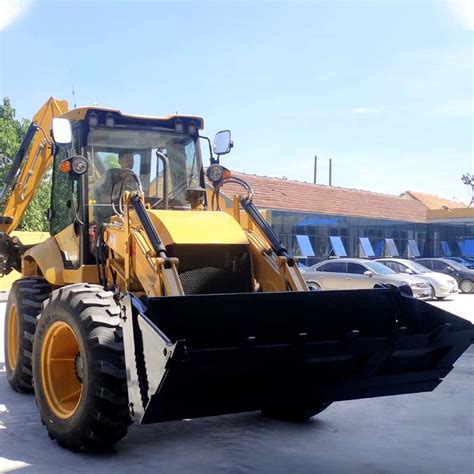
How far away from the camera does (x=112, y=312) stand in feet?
17.0

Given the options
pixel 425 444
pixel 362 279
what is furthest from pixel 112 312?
pixel 362 279

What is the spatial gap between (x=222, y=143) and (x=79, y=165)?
5.44 feet

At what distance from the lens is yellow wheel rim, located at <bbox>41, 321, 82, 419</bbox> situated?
5627 mm

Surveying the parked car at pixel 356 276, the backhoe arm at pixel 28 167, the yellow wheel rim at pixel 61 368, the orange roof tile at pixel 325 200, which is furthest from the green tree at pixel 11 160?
the yellow wheel rim at pixel 61 368

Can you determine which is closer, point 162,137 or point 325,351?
point 325,351

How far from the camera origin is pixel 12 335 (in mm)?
7828

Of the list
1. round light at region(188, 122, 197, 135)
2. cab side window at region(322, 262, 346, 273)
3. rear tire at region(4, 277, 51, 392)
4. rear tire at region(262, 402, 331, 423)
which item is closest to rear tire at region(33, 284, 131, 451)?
rear tire at region(4, 277, 51, 392)

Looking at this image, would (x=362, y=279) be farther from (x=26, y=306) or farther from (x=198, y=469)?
(x=198, y=469)

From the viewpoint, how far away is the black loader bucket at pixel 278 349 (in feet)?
14.2

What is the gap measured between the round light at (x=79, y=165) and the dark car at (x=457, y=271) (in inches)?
831

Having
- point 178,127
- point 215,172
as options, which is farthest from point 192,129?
point 215,172

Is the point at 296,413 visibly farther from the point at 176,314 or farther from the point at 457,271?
the point at 457,271

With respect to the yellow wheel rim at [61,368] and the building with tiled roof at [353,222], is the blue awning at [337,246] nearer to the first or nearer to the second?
the building with tiled roof at [353,222]

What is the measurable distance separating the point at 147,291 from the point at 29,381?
8.19ft
